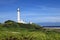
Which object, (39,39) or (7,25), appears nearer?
(39,39)

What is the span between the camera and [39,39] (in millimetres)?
9148

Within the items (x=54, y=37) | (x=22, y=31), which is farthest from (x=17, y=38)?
(x=54, y=37)

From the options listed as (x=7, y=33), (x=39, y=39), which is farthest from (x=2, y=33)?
(x=39, y=39)

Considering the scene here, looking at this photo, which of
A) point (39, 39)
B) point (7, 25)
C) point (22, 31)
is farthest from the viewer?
point (7, 25)

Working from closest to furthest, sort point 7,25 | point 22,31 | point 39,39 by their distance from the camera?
point 39,39 → point 22,31 → point 7,25

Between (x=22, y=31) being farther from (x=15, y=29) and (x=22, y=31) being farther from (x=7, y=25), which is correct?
(x=7, y=25)

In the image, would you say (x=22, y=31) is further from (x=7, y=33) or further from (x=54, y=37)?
(x=54, y=37)

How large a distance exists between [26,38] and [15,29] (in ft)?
4.95

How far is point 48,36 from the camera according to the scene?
9.54 metres

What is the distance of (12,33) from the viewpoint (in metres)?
9.66

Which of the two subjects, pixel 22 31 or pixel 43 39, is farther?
pixel 22 31

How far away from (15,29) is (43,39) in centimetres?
202

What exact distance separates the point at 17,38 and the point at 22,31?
914 millimetres

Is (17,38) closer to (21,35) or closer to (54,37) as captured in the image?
(21,35)
